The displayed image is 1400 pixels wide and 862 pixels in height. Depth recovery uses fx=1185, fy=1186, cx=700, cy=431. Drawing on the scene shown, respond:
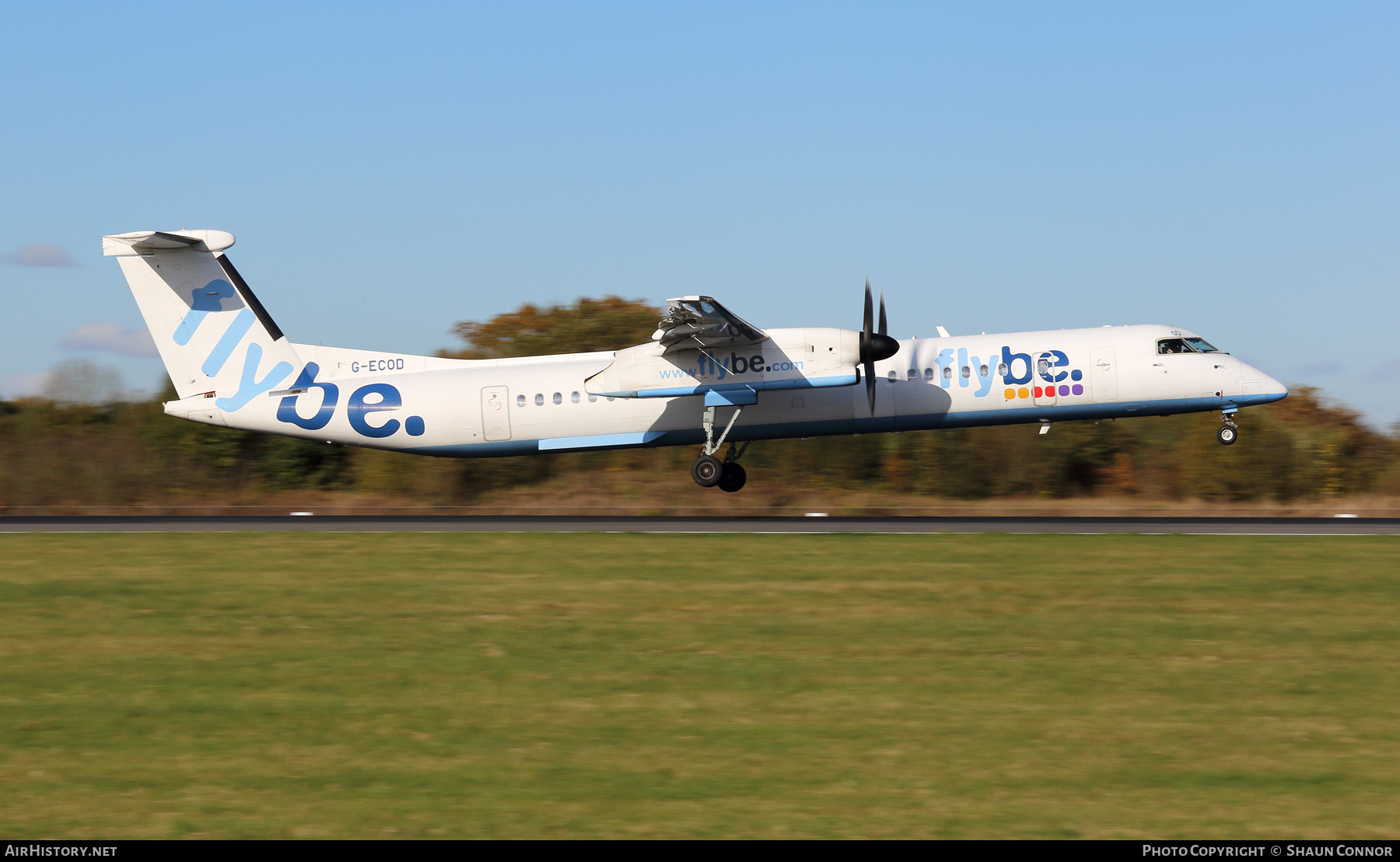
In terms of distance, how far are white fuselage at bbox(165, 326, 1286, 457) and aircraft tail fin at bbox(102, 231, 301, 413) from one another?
12.7 inches

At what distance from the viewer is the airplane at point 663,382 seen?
75.4 feet

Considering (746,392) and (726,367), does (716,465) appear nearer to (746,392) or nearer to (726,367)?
(746,392)

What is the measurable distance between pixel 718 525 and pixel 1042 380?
707 centimetres

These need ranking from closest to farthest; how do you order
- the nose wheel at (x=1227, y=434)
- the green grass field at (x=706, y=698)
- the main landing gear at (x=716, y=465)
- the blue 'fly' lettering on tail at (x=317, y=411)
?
1. the green grass field at (x=706, y=698)
2. the nose wheel at (x=1227, y=434)
3. the main landing gear at (x=716, y=465)
4. the blue 'fly' lettering on tail at (x=317, y=411)

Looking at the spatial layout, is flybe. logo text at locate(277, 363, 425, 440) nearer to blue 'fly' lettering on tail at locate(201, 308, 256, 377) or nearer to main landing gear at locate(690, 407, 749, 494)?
blue 'fly' lettering on tail at locate(201, 308, 256, 377)

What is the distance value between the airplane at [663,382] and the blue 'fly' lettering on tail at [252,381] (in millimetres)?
35

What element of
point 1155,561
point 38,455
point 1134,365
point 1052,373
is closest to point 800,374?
point 1052,373

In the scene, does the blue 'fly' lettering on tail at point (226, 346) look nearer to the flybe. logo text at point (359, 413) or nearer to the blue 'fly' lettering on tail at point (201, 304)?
the blue 'fly' lettering on tail at point (201, 304)

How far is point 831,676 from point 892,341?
44.4 ft

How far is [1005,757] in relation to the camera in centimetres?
749

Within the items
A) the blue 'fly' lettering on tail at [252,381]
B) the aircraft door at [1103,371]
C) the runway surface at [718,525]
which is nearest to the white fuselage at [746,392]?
the aircraft door at [1103,371]

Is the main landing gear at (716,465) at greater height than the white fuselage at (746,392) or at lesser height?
lesser

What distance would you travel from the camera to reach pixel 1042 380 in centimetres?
2303

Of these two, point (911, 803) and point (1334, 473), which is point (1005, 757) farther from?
point (1334, 473)
